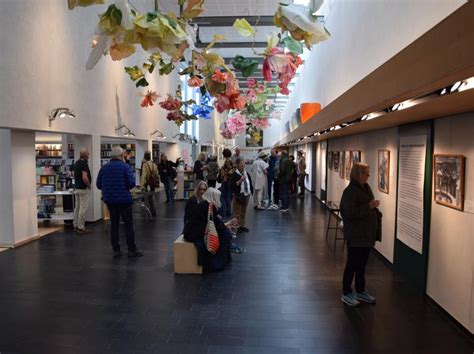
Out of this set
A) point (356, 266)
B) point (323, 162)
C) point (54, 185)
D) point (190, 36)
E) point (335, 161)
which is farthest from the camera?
point (323, 162)

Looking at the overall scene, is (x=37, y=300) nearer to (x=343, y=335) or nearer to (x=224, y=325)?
(x=224, y=325)

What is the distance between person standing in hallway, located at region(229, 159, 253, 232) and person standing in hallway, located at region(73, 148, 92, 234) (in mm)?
3006

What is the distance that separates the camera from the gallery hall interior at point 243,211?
2.30 metres

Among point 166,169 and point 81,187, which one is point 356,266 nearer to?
point 81,187

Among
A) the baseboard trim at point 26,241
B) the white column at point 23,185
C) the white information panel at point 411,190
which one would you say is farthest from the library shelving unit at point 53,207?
the white information panel at point 411,190

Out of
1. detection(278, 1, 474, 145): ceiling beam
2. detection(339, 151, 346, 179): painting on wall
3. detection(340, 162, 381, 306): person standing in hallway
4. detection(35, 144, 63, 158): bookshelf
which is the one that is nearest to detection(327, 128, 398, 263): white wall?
detection(339, 151, 346, 179): painting on wall

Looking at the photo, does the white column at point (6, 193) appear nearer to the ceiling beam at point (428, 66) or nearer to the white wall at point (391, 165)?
the ceiling beam at point (428, 66)

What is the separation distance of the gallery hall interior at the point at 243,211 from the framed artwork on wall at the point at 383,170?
55 mm

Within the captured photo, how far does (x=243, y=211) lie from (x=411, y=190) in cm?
409

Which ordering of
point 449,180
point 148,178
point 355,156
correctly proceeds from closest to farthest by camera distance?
point 449,180 → point 355,156 → point 148,178

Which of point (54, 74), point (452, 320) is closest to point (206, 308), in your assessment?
point (452, 320)

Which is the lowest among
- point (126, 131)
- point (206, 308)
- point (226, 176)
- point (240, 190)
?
point (206, 308)

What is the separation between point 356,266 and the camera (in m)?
4.64

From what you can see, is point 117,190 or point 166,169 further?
point 166,169
